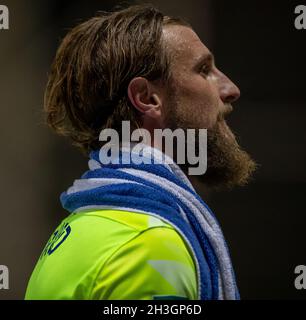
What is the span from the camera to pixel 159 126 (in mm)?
1035

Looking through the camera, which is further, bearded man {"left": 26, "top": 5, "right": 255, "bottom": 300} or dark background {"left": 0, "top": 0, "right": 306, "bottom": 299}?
dark background {"left": 0, "top": 0, "right": 306, "bottom": 299}

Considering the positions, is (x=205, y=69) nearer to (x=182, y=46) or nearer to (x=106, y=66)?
(x=182, y=46)

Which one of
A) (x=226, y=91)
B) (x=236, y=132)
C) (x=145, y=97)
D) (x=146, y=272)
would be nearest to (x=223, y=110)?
(x=226, y=91)

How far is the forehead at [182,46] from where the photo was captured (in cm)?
106

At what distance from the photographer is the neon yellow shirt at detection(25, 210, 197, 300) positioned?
826mm

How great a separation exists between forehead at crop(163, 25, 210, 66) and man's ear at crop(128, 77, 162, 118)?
6cm

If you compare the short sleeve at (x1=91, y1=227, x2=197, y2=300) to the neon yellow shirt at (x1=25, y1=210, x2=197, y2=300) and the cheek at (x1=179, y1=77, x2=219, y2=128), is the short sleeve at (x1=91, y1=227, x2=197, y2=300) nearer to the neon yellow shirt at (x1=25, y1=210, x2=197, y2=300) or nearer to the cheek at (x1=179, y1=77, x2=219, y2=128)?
the neon yellow shirt at (x1=25, y1=210, x2=197, y2=300)

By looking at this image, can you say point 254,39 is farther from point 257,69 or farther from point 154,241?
point 154,241

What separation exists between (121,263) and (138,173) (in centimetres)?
17

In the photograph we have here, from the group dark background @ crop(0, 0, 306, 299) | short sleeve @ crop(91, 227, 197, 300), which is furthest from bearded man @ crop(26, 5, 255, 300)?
dark background @ crop(0, 0, 306, 299)

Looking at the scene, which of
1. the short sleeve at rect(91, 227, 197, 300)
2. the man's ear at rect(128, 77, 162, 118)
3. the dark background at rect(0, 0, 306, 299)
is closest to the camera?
the short sleeve at rect(91, 227, 197, 300)

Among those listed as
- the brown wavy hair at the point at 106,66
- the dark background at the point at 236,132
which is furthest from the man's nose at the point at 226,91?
the dark background at the point at 236,132
